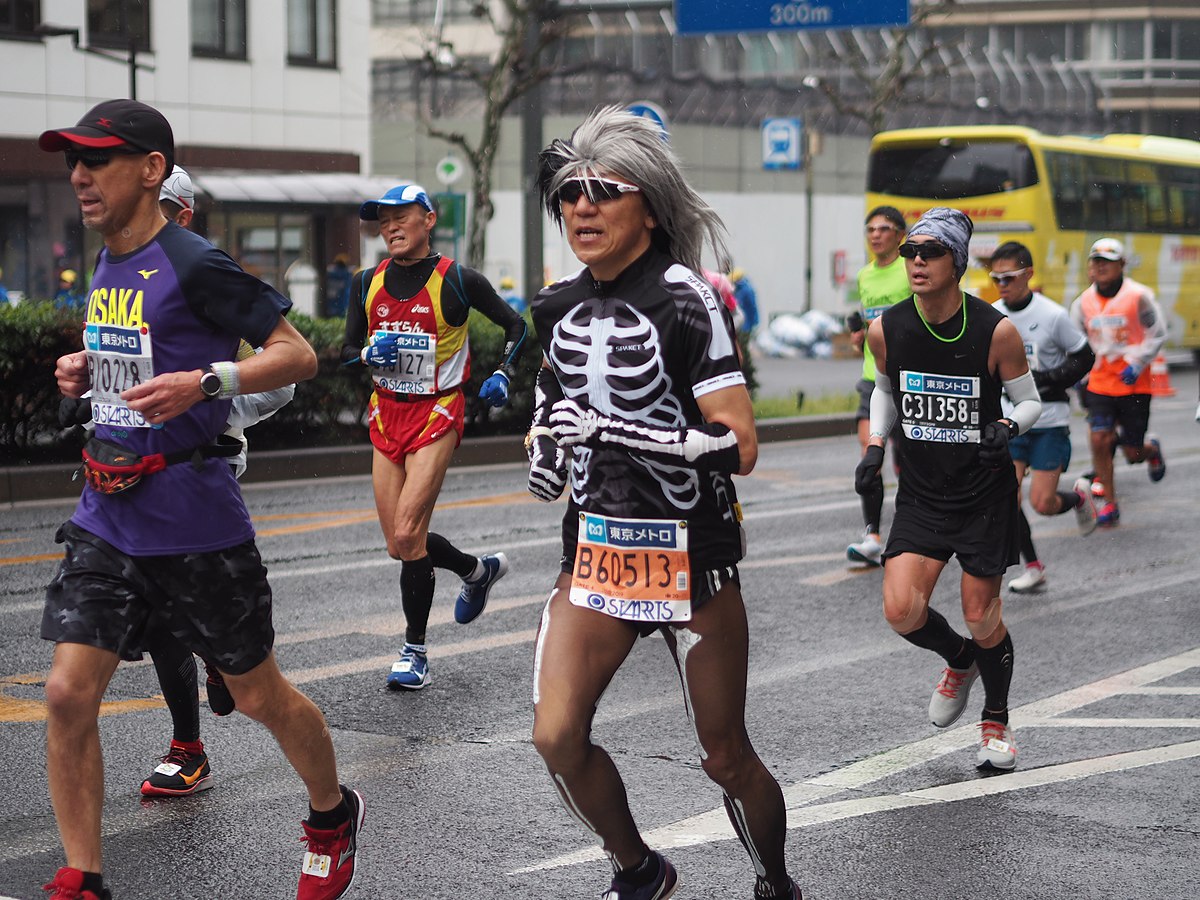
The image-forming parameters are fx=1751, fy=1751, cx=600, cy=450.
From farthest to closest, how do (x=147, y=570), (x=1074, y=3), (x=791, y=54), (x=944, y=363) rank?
(x=1074, y=3) < (x=791, y=54) < (x=944, y=363) < (x=147, y=570)

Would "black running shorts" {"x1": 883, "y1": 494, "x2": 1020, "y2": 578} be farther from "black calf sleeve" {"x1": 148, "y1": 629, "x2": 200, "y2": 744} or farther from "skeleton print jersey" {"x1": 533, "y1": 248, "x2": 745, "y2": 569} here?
"black calf sleeve" {"x1": 148, "y1": 629, "x2": 200, "y2": 744}

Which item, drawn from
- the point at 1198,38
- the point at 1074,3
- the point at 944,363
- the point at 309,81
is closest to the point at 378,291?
the point at 944,363

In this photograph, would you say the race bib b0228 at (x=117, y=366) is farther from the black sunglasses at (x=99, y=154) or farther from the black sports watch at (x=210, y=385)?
the black sunglasses at (x=99, y=154)

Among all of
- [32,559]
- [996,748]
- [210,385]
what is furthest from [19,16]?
[210,385]

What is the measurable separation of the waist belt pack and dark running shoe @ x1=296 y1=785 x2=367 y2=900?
2.88 ft

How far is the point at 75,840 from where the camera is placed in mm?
3744

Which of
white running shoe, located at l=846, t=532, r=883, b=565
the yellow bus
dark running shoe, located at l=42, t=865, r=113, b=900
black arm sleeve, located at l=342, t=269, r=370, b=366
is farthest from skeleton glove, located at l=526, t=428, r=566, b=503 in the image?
the yellow bus

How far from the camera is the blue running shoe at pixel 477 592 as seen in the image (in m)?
7.27

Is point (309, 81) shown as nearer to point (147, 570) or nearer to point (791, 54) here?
point (791, 54)

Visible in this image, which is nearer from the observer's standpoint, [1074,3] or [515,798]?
[515,798]

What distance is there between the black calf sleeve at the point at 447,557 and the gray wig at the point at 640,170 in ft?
10.4

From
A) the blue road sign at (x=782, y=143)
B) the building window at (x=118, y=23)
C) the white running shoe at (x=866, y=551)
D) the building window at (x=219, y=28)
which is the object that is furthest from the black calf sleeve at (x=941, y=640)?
the building window at (x=219, y=28)

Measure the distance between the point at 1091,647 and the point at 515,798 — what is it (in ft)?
10.8

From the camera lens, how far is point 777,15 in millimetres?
18297
